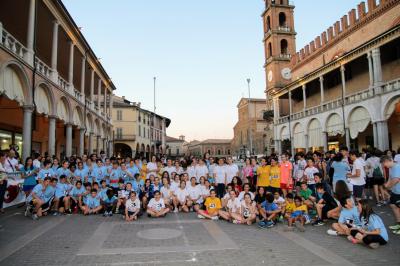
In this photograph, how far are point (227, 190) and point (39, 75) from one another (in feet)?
42.4

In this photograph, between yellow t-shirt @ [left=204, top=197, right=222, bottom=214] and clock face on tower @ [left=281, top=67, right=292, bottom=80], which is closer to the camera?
yellow t-shirt @ [left=204, top=197, right=222, bottom=214]

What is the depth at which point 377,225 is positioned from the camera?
6.12 meters

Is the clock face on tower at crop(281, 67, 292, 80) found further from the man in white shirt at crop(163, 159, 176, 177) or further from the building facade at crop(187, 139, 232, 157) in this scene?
the building facade at crop(187, 139, 232, 157)

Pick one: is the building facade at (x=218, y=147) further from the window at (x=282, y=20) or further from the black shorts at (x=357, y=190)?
the black shorts at (x=357, y=190)

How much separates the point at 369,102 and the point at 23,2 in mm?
24306

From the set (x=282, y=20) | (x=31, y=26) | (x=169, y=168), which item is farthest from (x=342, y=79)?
(x=31, y=26)

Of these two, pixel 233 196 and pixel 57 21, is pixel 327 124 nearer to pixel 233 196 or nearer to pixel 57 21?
pixel 233 196

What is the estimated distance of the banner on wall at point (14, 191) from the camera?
34.9ft

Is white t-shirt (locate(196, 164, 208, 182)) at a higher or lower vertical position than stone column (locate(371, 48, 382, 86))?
lower

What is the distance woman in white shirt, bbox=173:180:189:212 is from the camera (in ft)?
36.5

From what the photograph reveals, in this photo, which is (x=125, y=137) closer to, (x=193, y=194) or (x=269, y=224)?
(x=193, y=194)

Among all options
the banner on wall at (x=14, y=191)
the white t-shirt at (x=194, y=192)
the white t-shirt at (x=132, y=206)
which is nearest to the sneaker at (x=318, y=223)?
the white t-shirt at (x=194, y=192)

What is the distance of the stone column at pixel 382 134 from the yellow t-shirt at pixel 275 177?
15218 millimetres

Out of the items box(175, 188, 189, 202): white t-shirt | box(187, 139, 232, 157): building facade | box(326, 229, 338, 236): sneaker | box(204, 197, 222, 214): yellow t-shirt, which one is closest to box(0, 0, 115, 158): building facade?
box(175, 188, 189, 202): white t-shirt
